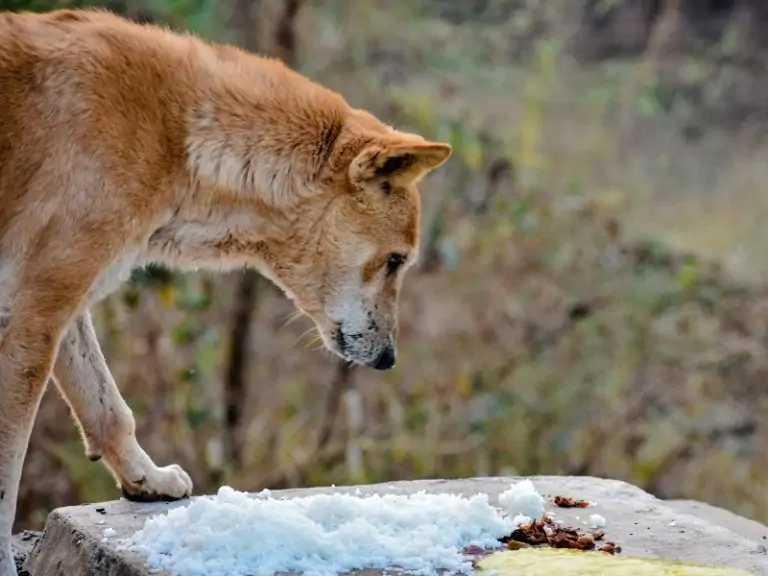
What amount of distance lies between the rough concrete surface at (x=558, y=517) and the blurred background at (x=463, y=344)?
2.90m

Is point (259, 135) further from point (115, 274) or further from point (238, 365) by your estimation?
point (238, 365)

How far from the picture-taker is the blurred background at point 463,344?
7.52 meters

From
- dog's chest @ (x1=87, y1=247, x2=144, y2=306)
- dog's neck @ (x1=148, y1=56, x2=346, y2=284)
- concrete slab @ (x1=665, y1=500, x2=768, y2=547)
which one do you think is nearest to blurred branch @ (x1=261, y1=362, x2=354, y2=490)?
concrete slab @ (x1=665, y1=500, x2=768, y2=547)

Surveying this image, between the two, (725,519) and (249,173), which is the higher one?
(249,173)

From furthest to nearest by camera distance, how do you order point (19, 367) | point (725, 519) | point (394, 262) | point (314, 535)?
point (725, 519) < point (394, 262) < point (19, 367) < point (314, 535)

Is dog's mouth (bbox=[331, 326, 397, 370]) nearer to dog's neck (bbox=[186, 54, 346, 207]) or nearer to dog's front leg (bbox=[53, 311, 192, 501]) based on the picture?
dog's neck (bbox=[186, 54, 346, 207])

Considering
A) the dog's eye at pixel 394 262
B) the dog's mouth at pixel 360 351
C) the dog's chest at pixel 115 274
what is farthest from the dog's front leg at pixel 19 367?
the dog's eye at pixel 394 262

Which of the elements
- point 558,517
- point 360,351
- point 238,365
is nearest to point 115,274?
point 360,351

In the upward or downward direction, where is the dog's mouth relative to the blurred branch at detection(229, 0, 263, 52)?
downward

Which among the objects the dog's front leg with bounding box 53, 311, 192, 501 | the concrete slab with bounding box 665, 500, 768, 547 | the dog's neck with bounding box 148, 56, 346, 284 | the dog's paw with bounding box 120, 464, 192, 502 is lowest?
the concrete slab with bounding box 665, 500, 768, 547

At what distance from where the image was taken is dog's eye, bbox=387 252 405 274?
14.7 ft

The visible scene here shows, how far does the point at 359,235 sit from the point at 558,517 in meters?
1.18

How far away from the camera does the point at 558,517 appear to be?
4.32 meters

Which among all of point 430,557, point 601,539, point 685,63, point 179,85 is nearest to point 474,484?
point 601,539
